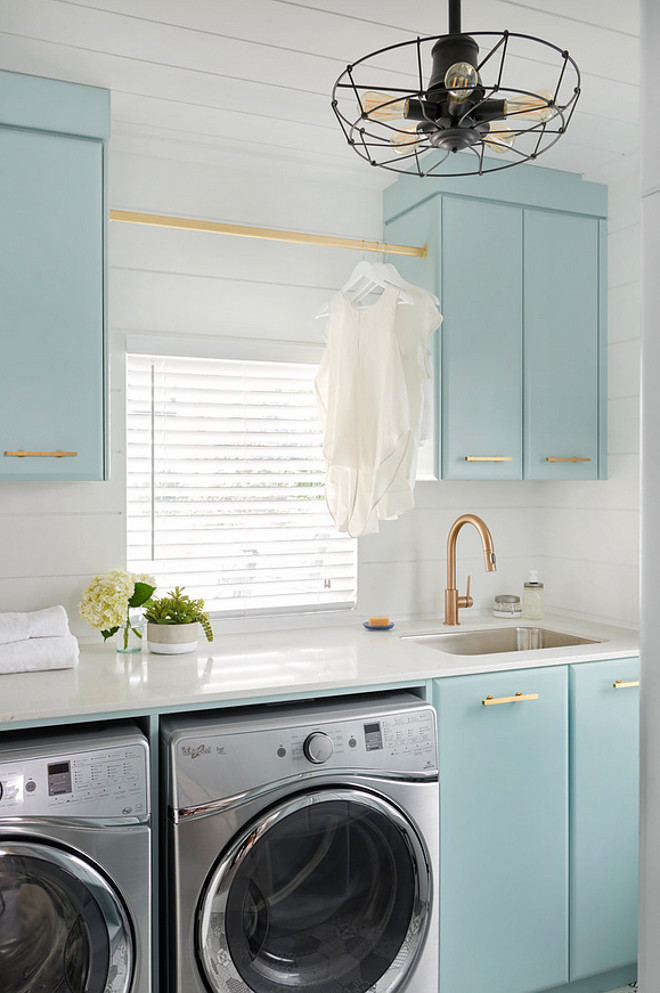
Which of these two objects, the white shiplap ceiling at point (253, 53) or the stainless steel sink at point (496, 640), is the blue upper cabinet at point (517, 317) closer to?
the white shiplap ceiling at point (253, 53)

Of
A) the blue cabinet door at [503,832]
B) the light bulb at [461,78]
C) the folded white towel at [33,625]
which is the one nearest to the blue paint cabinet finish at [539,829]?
the blue cabinet door at [503,832]

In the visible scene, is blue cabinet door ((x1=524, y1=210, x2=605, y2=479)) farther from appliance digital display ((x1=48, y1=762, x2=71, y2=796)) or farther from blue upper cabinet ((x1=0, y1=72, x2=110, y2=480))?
appliance digital display ((x1=48, y1=762, x2=71, y2=796))

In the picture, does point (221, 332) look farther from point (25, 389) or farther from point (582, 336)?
point (582, 336)

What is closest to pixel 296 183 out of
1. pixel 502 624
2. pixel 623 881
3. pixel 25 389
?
pixel 25 389

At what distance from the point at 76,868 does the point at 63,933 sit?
162 millimetres

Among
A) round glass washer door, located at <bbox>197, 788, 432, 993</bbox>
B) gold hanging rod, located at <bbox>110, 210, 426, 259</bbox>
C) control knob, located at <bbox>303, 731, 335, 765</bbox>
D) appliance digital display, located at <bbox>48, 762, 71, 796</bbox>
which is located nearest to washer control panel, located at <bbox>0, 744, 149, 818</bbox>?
appliance digital display, located at <bbox>48, 762, 71, 796</bbox>

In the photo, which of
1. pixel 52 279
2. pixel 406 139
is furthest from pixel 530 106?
pixel 52 279

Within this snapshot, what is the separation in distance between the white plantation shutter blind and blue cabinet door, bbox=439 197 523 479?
476 millimetres

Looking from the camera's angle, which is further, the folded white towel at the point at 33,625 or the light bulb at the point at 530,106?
the folded white towel at the point at 33,625

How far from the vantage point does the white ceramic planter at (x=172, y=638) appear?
2.32 meters

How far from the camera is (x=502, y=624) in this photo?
289 centimetres

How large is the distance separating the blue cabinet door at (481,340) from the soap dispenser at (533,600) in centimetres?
46

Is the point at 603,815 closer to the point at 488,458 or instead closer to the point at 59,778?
the point at 488,458

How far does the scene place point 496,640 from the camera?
2.90 meters
